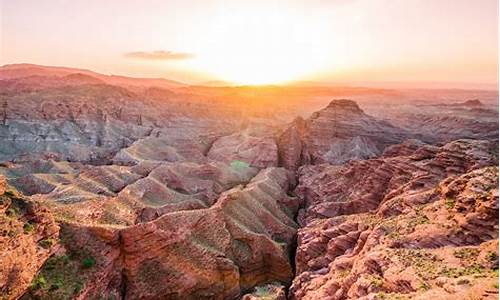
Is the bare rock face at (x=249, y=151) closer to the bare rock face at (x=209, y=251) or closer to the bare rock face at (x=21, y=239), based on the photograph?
the bare rock face at (x=209, y=251)

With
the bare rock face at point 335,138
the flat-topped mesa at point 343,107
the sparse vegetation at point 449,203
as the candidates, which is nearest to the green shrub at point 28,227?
the sparse vegetation at point 449,203

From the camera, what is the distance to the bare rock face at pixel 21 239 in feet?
94.8

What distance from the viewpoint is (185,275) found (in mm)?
39844

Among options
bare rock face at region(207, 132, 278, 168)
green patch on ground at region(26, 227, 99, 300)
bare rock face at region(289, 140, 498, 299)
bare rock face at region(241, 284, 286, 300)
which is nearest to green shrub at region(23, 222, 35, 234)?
green patch on ground at region(26, 227, 99, 300)

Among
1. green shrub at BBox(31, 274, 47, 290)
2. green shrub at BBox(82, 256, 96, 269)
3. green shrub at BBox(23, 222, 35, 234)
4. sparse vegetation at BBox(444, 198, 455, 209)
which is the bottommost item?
green shrub at BBox(82, 256, 96, 269)

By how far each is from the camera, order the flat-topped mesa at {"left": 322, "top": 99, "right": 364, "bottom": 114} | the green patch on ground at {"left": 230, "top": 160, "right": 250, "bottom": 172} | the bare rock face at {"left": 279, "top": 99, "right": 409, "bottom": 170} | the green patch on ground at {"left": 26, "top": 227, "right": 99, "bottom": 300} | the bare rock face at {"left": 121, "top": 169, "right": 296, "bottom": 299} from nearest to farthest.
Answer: the green patch on ground at {"left": 26, "top": 227, "right": 99, "bottom": 300}, the bare rock face at {"left": 121, "top": 169, "right": 296, "bottom": 299}, the green patch on ground at {"left": 230, "top": 160, "right": 250, "bottom": 172}, the bare rock face at {"left": 279, "top": 99, "right": 409, "bottom": 170}, the flat-topped mesa at {"left": 322, "top": 99, "right": 364, "bottom": 114}

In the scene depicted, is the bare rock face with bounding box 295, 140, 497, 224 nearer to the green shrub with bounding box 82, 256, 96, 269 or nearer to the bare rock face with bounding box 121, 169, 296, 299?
the bare rock face with bounding box 121, 169, 296, 299

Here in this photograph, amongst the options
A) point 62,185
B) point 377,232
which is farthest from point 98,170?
point 377,232

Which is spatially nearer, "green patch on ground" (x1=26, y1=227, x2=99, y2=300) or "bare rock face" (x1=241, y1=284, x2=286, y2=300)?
"green patch on ground" (x1=26, y1=227, x2=99, y2=300)

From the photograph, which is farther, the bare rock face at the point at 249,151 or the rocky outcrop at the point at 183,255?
the bare rock face at the point at 249,151

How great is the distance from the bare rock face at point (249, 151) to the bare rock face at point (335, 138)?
2600 millimetres

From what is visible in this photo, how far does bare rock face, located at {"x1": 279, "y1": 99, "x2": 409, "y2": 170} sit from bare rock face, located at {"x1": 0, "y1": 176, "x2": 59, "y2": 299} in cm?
5736

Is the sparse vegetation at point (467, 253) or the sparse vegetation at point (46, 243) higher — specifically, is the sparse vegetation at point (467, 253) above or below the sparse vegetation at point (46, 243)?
above

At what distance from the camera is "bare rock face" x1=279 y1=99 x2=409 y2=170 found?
289ft
